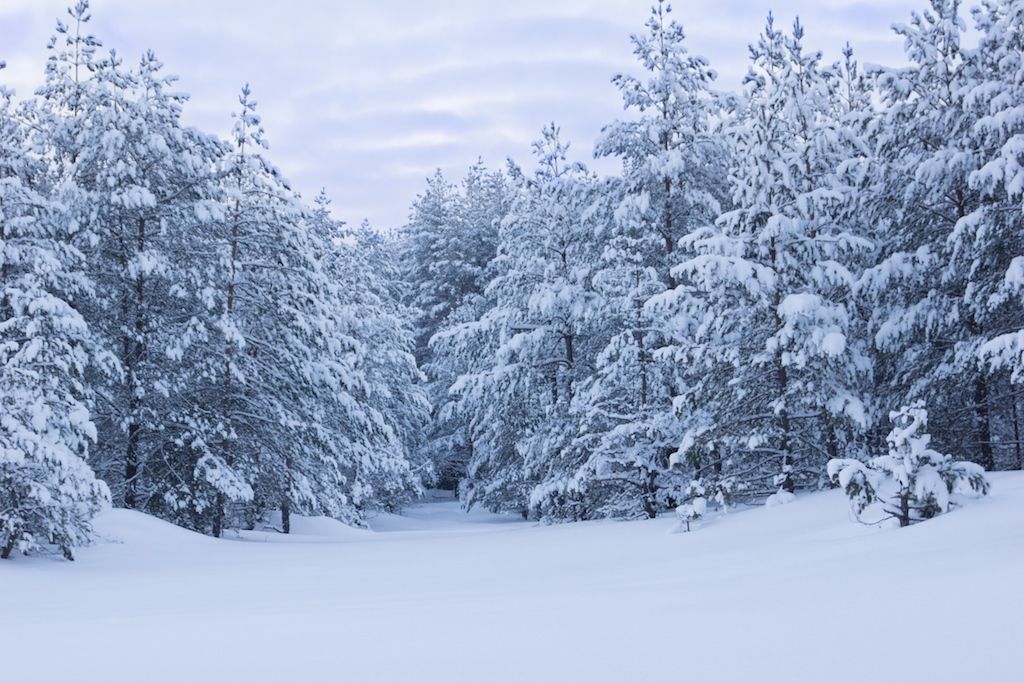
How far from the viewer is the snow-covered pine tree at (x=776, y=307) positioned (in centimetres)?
1300

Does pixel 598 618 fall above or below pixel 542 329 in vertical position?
below

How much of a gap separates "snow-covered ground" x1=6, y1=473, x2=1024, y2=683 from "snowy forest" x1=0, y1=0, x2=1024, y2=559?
3.61 metres

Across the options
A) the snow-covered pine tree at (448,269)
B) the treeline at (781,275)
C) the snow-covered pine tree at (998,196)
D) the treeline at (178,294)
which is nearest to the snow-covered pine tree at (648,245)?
the treeline at (781,275)

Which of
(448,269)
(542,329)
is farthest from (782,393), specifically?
(448,269)

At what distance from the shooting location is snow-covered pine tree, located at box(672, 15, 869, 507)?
512 inches

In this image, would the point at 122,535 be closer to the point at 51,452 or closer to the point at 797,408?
the point at 51,452

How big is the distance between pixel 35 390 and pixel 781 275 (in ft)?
35.7

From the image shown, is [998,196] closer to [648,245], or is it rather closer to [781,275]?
[781,275]

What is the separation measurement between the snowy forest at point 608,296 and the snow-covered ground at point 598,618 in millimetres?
3612

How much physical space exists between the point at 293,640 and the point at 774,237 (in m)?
10.8

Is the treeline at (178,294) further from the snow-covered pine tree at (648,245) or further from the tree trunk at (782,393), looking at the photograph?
the tree trunk at (782,393)

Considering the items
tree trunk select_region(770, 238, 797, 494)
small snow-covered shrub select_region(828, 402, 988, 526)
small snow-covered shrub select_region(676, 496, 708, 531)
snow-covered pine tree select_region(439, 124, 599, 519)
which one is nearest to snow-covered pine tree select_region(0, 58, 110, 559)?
small snow-covered shrub select_region(676, 496, 708, 531)

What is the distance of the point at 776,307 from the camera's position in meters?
13.3

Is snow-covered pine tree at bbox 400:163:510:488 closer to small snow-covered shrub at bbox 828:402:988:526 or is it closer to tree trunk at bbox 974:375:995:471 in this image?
tree trunk at bbox 974:375:995:471
